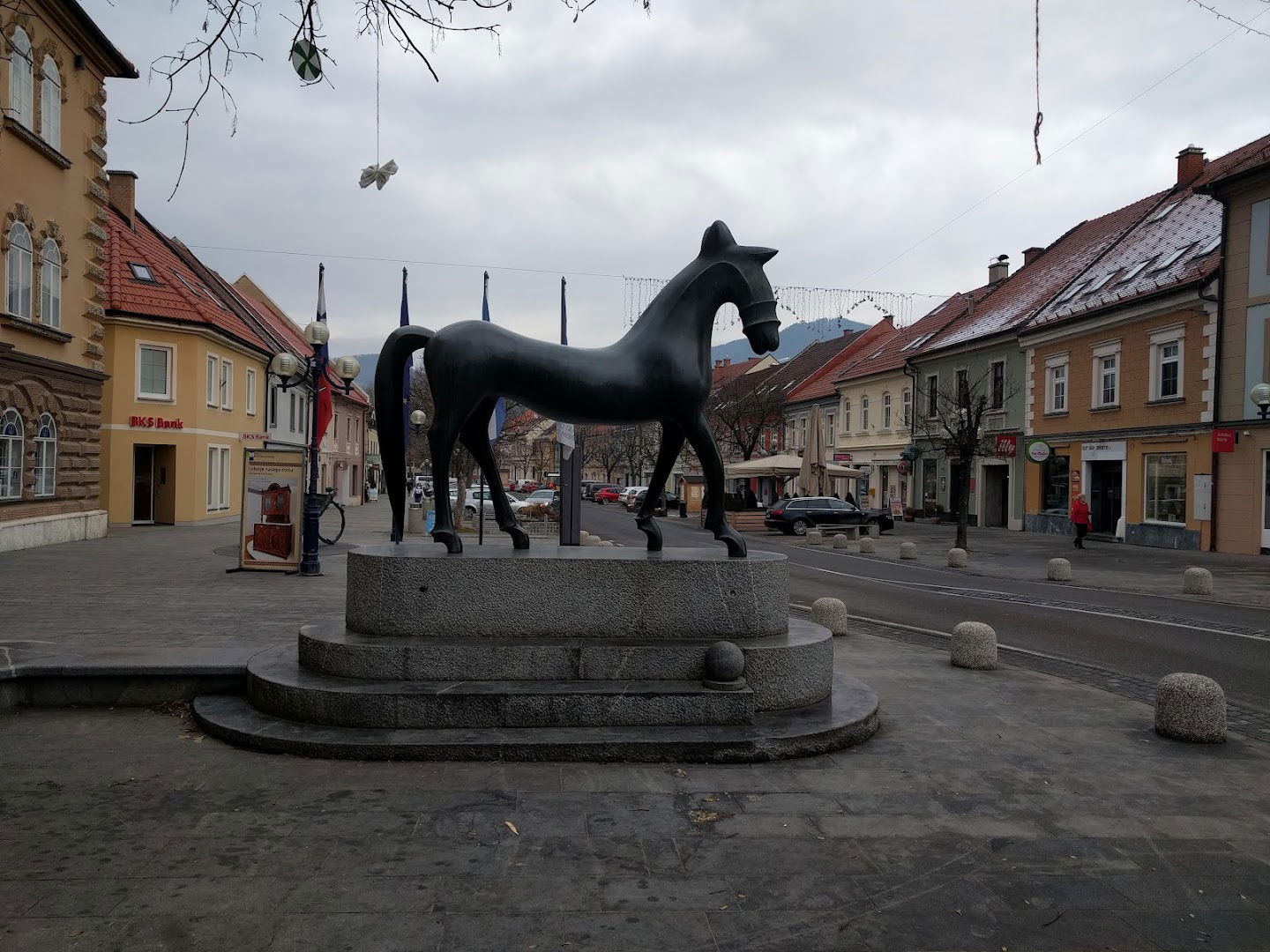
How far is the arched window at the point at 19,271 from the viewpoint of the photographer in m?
17.5

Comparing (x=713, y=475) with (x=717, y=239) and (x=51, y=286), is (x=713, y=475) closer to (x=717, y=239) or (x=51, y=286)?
(x=717, y=239)

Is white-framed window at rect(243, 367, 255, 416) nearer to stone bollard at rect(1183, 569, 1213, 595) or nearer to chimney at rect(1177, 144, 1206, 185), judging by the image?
stone bollard at rect(1183, 569, 1213, 595)

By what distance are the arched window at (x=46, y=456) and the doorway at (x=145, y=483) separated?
944 centimetres

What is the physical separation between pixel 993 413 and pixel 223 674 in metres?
34.5

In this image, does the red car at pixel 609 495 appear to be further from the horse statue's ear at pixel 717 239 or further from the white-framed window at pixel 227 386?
the horse statue's ear at pixel 717 239

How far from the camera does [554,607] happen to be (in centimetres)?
610

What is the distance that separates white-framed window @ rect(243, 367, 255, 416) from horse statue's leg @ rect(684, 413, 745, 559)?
30635mm

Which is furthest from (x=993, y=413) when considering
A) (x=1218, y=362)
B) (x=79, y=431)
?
(x=79, y=431)

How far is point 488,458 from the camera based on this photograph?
23.5 feet

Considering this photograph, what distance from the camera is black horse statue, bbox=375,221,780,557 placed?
6.50 metres

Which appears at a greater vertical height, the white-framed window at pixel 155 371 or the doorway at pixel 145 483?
the white-framed window at pixel 155 371

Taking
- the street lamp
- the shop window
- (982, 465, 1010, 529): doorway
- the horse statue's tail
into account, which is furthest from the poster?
(982, 465, 1010, 529): doorway

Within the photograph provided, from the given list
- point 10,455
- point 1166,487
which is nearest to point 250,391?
point 10,455

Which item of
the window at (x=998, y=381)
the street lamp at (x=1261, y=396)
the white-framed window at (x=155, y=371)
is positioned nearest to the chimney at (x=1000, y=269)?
the window at (x=998, y=381)
